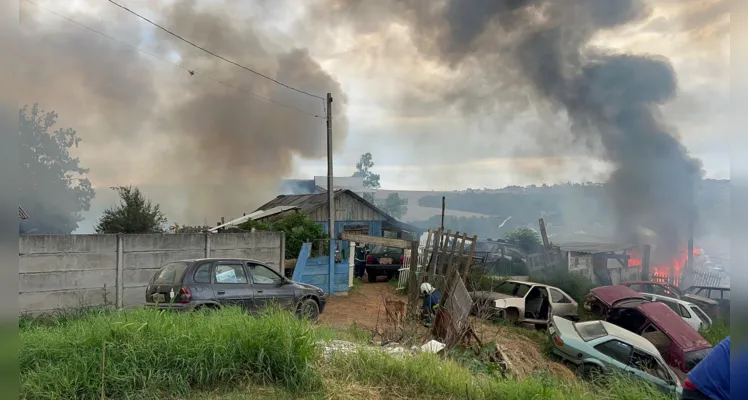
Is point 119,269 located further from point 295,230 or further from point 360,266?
point 360,266

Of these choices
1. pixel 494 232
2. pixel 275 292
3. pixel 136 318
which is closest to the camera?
pixel 136 318

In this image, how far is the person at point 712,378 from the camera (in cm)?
195

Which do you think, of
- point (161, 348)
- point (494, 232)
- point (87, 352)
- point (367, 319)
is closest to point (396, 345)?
point (161, 348)

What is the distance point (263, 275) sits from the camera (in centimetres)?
836

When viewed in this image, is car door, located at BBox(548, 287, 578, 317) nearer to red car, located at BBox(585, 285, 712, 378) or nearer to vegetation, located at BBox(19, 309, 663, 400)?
red car, located at BBox(585, 285, 712, 378)

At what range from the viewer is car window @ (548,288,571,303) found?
37.0 ft

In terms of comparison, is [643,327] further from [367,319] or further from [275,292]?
[275,292]

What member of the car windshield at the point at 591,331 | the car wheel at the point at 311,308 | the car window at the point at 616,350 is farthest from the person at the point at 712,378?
the car wheel at the point at 311,308

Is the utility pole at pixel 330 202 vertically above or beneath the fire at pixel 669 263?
above

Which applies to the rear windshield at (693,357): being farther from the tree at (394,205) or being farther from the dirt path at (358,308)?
the tree at (394,205)

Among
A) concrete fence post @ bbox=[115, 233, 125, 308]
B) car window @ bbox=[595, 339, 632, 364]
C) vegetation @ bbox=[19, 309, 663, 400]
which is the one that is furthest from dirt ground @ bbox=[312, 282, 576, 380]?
concrete fence post @ bbox=[115, 233, 125, 308]

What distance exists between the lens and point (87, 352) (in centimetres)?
397

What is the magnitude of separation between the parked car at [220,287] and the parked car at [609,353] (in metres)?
4.40

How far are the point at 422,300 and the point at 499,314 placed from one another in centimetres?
225
